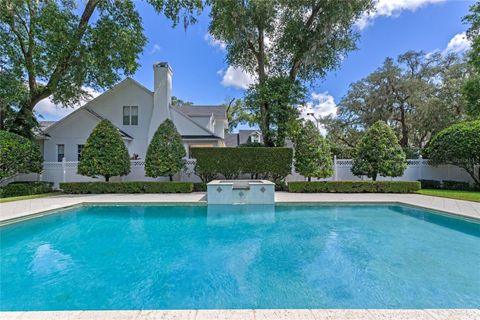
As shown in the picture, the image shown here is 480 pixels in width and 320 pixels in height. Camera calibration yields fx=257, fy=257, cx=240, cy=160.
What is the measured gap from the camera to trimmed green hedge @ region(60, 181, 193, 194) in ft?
47.4

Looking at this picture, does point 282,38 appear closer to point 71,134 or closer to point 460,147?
point 460,147

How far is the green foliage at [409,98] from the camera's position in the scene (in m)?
22.1

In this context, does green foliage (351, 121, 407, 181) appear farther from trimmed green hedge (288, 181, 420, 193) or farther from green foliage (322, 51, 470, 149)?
green foliage (322, 51, 470, 149)

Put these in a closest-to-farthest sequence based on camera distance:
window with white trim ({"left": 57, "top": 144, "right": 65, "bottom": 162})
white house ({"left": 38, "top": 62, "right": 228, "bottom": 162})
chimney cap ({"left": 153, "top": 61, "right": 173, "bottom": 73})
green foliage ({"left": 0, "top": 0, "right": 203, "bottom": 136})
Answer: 1. green foliage ({"left": 0, "top": 0, "right": 203, "bottom": 136})
2. window with white trim ({"left": 57, "top": 144, "right": 65, "bottom": 162})
3. white house ({"left": 38, "top": 62, "right": 228, "bottom": 162})
4. chimney cap ({"left": 153, "top": 61, "right": 173, "bottom": 73})

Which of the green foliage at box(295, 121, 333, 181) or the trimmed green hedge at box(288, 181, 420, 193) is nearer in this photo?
the trimmed green hedge at box(288, 181, 420, 193)

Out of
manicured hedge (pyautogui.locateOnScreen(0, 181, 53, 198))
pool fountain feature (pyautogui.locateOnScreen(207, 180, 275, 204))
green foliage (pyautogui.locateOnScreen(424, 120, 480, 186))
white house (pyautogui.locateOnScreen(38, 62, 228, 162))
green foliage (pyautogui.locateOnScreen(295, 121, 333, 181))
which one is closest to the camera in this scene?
pool fountain feature (pyautogui.locateOnScreen(207, 180, 275, 204))

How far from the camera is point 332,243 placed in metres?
6.60

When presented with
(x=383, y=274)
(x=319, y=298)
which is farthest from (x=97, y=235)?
(x=383, y=274)

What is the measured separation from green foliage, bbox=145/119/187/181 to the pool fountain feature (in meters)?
4.31

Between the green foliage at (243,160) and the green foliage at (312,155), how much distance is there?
0.68 m

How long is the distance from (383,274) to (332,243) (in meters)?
1.84

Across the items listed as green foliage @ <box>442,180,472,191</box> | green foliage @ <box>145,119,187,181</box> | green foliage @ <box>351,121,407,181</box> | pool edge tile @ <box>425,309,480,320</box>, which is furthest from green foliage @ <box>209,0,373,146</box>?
pool edge tile @ <box>425,309,480,320</box>

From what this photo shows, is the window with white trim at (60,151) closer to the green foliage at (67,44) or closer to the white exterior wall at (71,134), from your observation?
the white exterior wall at (71,134)

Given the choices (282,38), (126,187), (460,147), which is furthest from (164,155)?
(460,147)
